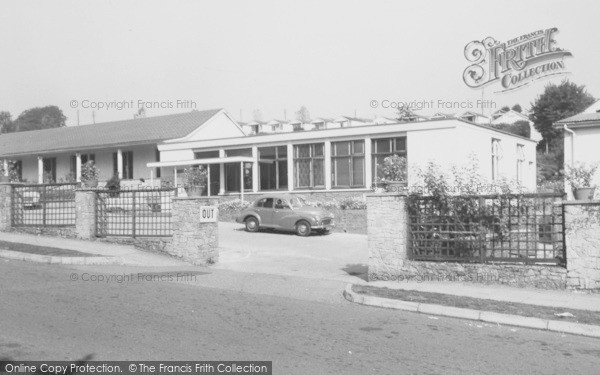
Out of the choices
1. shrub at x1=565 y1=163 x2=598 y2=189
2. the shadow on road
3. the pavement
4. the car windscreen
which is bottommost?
the shadow on road

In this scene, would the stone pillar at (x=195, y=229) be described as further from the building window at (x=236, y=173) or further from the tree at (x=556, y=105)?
the tree at (x=556, y=105)

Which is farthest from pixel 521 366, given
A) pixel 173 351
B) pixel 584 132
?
pixel 584 132

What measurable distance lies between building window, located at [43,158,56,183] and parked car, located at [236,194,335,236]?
84.2 feet

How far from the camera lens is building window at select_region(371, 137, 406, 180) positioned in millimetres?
29544

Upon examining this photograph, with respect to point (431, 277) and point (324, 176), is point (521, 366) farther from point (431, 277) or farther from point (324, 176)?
point (324, 176)

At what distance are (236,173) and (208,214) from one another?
19103 mm

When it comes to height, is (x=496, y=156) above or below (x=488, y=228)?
above

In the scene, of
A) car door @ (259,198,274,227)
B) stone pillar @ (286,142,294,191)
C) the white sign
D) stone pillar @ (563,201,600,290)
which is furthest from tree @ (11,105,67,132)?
stone pillar @ (563,201,600,290)

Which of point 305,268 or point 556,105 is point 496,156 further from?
point 556,105

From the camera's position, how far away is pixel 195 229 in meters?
15.5

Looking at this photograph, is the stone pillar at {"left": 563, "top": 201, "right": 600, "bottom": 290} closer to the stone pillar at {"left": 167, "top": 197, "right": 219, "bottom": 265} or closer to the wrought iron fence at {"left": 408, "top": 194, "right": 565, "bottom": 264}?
the wrought iron fence at {"left": 408, "top": 194, "right": 565, "bottom": 264}

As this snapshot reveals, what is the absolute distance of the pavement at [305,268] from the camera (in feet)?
Result: 33.9

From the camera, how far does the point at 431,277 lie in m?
12.9

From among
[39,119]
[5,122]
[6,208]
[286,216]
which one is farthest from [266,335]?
[5,122]
